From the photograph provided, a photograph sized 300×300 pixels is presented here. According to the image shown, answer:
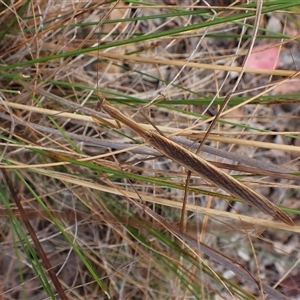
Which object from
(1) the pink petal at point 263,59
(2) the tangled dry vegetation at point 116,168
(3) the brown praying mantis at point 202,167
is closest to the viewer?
(3) the brown praying mantis at point 202,167

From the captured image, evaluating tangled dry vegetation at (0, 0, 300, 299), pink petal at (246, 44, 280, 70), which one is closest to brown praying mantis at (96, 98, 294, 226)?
tangled dry vegetation at (0, 0, 300, 299)

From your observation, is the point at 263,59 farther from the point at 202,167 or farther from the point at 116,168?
the point at 202,167

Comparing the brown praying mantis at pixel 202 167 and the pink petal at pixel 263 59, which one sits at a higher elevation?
the brown praying mantis at pixel 202 167

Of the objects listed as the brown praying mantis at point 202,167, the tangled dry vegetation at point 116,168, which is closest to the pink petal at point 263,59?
the tangled dry vegetation at point 116,168

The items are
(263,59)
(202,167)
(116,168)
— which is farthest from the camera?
(263,59)

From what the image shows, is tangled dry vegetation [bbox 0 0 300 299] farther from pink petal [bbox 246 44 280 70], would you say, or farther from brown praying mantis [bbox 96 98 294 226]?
brown praying mantis [bbox 96 98 294 226]

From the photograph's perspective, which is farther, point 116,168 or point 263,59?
point 263,59

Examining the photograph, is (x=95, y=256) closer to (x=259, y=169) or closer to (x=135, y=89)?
(x=135, y=89)

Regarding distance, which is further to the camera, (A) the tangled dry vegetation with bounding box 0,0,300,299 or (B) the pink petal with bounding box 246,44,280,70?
(B) the pink petal with bounding box 246,44,280,70

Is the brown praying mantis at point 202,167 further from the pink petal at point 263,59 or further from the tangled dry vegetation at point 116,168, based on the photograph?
the pink petal at point 263,59

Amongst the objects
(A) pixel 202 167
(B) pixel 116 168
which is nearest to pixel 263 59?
(B) pixel 116 168

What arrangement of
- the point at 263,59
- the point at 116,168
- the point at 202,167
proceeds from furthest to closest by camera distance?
the point at 263,59, the point at 116,168, the point at 202,167
